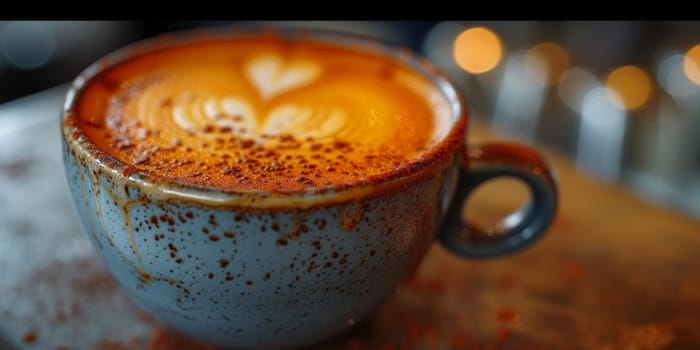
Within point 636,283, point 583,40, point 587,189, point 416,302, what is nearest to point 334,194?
point 416,302

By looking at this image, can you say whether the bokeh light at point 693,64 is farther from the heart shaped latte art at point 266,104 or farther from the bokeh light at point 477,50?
the heart shaped latte art at point 266,104

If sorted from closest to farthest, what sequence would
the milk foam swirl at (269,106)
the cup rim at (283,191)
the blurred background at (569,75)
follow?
the cup rim at (283,191), the milk foam swirl at (269,106), the blurred background at (569,75)

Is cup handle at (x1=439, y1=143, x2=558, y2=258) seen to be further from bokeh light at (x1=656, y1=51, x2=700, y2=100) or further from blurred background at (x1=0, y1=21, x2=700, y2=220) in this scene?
bokeh light at (x1=656, y1=51, x2=700, y2=100)

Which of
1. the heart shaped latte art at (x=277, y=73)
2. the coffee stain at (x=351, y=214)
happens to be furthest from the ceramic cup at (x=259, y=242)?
the heart shaped latte art at (x=277, y=73)

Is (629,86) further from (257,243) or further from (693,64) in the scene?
(257,243)

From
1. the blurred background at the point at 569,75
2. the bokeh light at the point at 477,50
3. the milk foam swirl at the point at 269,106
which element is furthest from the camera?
the bokeh light at the point at 477,50

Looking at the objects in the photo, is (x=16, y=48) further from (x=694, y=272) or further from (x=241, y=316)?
(x=694, y=272)

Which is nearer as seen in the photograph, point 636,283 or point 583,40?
point 636,283
